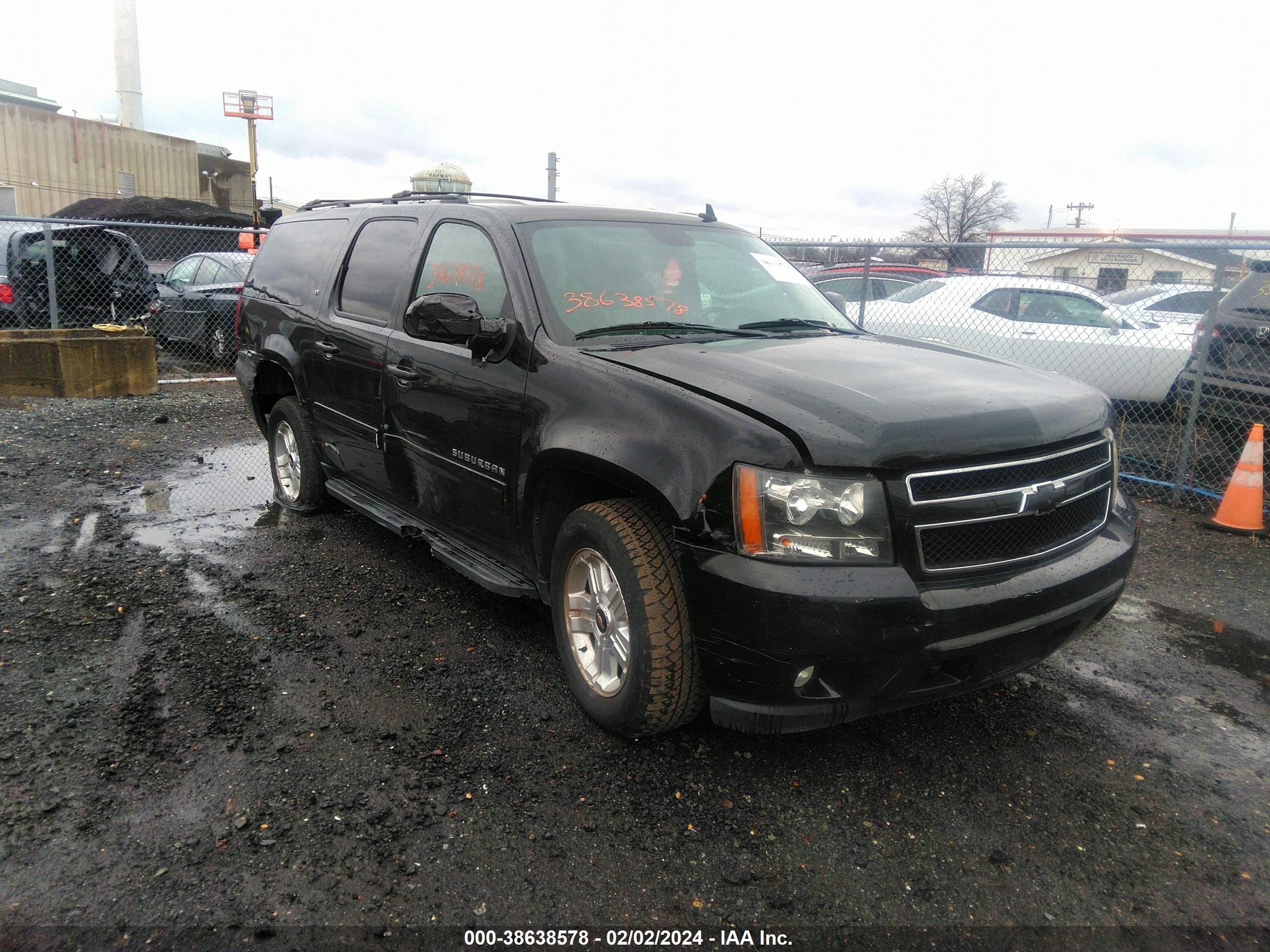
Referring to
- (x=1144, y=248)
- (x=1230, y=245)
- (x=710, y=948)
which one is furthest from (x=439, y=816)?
(x=1230, y=245)

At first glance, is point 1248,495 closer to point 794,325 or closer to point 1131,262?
point 1131,262

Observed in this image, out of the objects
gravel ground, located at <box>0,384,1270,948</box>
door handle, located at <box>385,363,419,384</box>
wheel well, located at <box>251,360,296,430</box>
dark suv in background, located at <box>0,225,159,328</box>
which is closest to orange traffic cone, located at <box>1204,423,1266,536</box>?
gravel ground, located at <box>0,384,1270,948</box>

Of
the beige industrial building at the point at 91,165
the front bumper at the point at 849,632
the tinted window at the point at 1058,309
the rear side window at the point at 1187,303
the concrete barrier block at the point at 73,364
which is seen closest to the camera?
the front bumper at the point at 849,632

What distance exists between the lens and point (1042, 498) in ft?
8.84

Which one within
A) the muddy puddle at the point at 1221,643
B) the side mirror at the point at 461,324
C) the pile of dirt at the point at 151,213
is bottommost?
the muddy puddle at the point at 1221,643

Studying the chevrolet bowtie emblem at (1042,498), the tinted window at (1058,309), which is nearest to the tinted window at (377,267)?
the chevrolet bowtie emblem at (1042,498)

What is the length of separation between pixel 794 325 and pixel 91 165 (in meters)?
52.0

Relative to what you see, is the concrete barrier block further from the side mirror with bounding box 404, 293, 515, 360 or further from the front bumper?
the front bumper

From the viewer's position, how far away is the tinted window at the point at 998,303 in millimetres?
8562

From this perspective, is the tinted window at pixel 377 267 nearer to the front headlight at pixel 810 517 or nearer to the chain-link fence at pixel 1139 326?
the front headlight at pixel 810 517

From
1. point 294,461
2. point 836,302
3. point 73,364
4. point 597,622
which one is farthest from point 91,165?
A: point 597,622

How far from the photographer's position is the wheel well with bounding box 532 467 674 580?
303cm

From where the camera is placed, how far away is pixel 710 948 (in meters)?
2.13

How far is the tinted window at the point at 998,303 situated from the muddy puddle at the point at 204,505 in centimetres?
687
